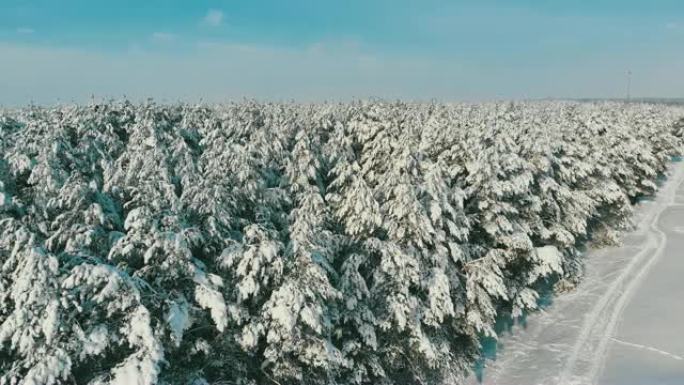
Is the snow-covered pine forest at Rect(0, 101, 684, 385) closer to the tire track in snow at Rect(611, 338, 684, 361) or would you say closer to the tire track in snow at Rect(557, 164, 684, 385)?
the tire track in snow at Rect(557, 164, 684, 385)

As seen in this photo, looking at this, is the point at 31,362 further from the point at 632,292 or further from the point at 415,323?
the point at 632,292

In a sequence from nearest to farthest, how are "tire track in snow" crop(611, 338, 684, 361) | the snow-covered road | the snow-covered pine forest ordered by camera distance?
1. the snow-covered pine forest
2. the snow-covered road
3. "tire track in snow" crop(611, 338, 684, 361)

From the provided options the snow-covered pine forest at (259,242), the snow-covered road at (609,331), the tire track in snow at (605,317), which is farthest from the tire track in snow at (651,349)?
the snow-covered pine forest at (259,242)

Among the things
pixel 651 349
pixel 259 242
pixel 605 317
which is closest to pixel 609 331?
pixel 605 317

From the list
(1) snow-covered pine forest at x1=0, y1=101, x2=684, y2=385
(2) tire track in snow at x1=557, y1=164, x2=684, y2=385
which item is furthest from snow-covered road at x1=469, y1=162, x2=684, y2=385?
(1) snow-covered pine forest at x1=0, y1=101, x2=684, y2=385

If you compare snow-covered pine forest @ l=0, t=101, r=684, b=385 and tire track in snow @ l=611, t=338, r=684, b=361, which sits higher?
snow-covered pine forest @ l=0, t=101, r=684, b=385

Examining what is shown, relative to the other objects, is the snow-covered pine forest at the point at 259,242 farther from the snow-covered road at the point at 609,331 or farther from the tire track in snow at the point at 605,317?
the tire track in snow at the point at 605,317
